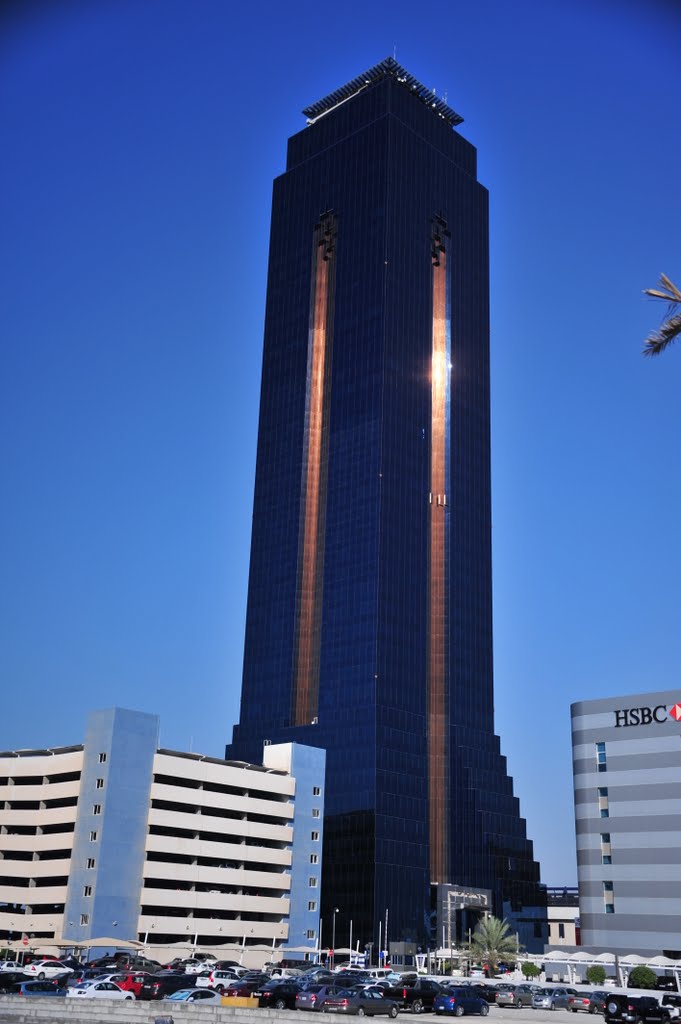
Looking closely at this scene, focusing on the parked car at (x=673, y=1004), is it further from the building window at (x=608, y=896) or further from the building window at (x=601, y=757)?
the building window at (x=601, y=757)

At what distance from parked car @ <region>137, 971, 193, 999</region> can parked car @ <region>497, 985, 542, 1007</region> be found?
2604 centimetres

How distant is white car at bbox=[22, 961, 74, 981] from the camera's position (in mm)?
85062

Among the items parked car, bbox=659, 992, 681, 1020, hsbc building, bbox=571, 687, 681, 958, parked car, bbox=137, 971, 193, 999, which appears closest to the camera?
parked car, bbox=137, 971, 193, 999

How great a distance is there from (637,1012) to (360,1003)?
57.1 ft

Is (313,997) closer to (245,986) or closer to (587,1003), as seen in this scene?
(245,986)

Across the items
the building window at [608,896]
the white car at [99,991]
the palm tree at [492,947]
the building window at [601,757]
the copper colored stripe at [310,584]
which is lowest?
the white car at [99,991]

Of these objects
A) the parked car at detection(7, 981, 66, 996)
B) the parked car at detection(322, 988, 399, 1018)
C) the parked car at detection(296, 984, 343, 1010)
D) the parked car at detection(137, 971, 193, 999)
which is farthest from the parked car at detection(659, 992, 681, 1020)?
the parked car at detection(7, 981, 66, 996)

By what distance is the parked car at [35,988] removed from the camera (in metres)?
67.1

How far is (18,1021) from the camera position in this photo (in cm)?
5681

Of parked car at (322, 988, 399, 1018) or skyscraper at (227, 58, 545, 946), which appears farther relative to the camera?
skyscraper at (227, 58, 545, 946)

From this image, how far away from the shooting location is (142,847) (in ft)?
435

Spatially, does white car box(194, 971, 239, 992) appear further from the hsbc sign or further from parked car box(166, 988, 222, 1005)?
the hsbc sign

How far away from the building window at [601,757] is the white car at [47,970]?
212ft

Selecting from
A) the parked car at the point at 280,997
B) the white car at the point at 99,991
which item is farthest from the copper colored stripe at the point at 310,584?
the white car at the point at 99,991
